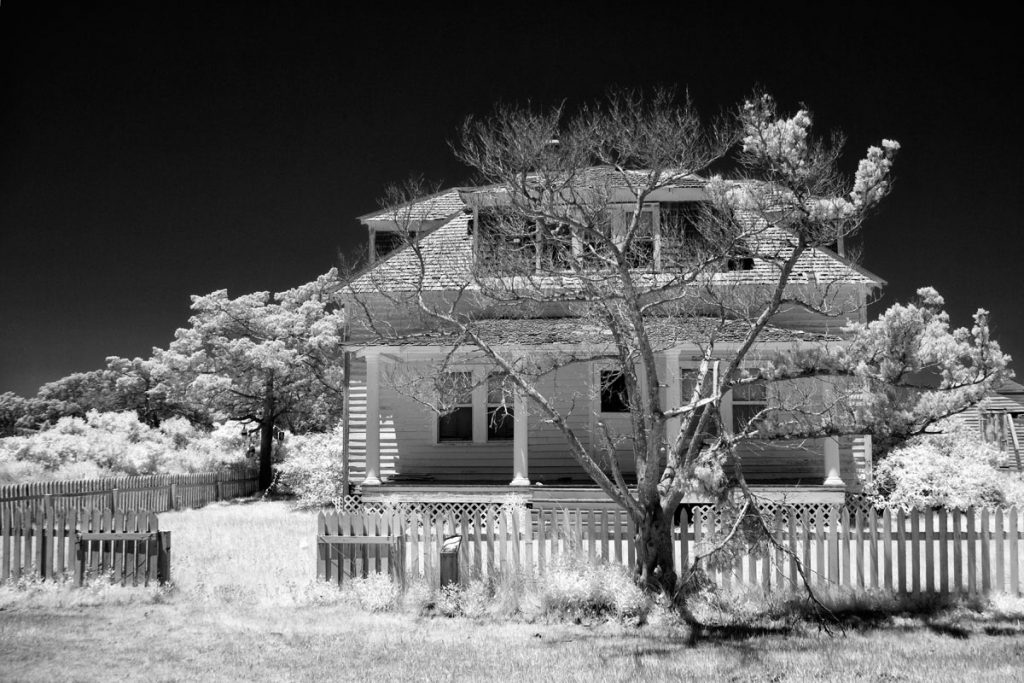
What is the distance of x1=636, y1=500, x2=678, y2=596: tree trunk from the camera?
10695 mm

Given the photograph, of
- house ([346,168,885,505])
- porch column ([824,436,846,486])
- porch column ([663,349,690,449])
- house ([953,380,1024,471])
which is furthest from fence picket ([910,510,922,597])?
house ([953,380,1024,471])

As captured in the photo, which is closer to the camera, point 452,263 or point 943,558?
point 943,558

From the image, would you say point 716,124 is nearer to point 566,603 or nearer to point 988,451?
point 566,603

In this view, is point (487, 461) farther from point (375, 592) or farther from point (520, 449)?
point (375, 592)

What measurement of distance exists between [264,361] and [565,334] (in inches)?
565

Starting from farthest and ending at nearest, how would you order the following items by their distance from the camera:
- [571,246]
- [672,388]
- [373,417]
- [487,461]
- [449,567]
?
[487,461]
[373,417]
[672,388]
[571,246]
[449,567]

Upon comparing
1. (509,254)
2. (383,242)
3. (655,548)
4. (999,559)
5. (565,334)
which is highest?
(383,242)

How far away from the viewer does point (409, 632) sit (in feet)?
31.3

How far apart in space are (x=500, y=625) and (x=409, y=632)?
3.40 feet

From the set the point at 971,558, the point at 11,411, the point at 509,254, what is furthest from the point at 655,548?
the point at 11,411

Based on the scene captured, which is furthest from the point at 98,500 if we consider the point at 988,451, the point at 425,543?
the point at 988,451

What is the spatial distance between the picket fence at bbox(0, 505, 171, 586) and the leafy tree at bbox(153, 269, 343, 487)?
54.0 feet

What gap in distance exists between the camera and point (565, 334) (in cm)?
1739

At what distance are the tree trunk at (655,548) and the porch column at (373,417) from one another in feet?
29.1
